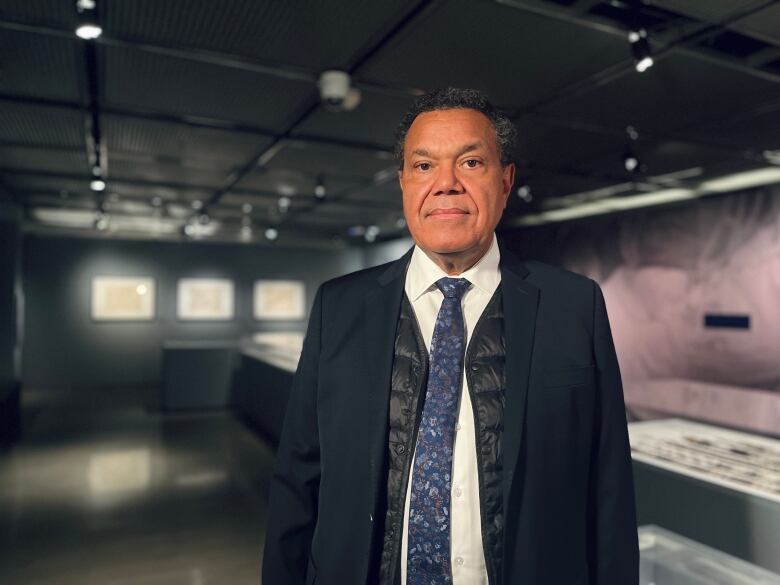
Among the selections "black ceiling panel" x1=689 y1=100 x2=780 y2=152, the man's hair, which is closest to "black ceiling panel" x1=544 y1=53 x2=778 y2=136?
"black ceiling panel" x1=689 y1=100 x2=780 y2=152

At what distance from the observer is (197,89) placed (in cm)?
413

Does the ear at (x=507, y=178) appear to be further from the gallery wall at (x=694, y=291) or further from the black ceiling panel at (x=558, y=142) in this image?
the gallery wall at (x=694, y=291)

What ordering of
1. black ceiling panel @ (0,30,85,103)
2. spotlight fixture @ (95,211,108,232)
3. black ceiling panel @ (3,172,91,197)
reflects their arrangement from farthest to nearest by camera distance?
spotlight fixture @ (95,211,108,232) → black ceiling panel @ (3,172,91,197) → black ceiling panel @ (0,30,85,103)

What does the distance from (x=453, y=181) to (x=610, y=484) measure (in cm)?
70

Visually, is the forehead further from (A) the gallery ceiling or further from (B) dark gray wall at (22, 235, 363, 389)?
(B) dark gray wall at (22, 235, 363, 389)

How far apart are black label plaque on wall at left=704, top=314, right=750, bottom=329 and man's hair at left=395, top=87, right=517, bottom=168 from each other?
23.3 feet

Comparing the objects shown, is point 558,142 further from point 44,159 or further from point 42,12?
point 44,159

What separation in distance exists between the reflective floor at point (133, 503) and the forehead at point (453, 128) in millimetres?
3211

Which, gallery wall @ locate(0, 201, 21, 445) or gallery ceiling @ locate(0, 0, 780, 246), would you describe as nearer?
gallery ceiling @ locate(0, 0, 780, 246)

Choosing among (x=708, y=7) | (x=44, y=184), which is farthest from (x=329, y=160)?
(x=44, y=184)

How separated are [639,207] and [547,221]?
1.97m

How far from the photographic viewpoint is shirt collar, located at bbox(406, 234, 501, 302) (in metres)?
1.29

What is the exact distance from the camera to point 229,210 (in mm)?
9727

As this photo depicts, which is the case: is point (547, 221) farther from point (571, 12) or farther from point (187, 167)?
point (571, 12)
